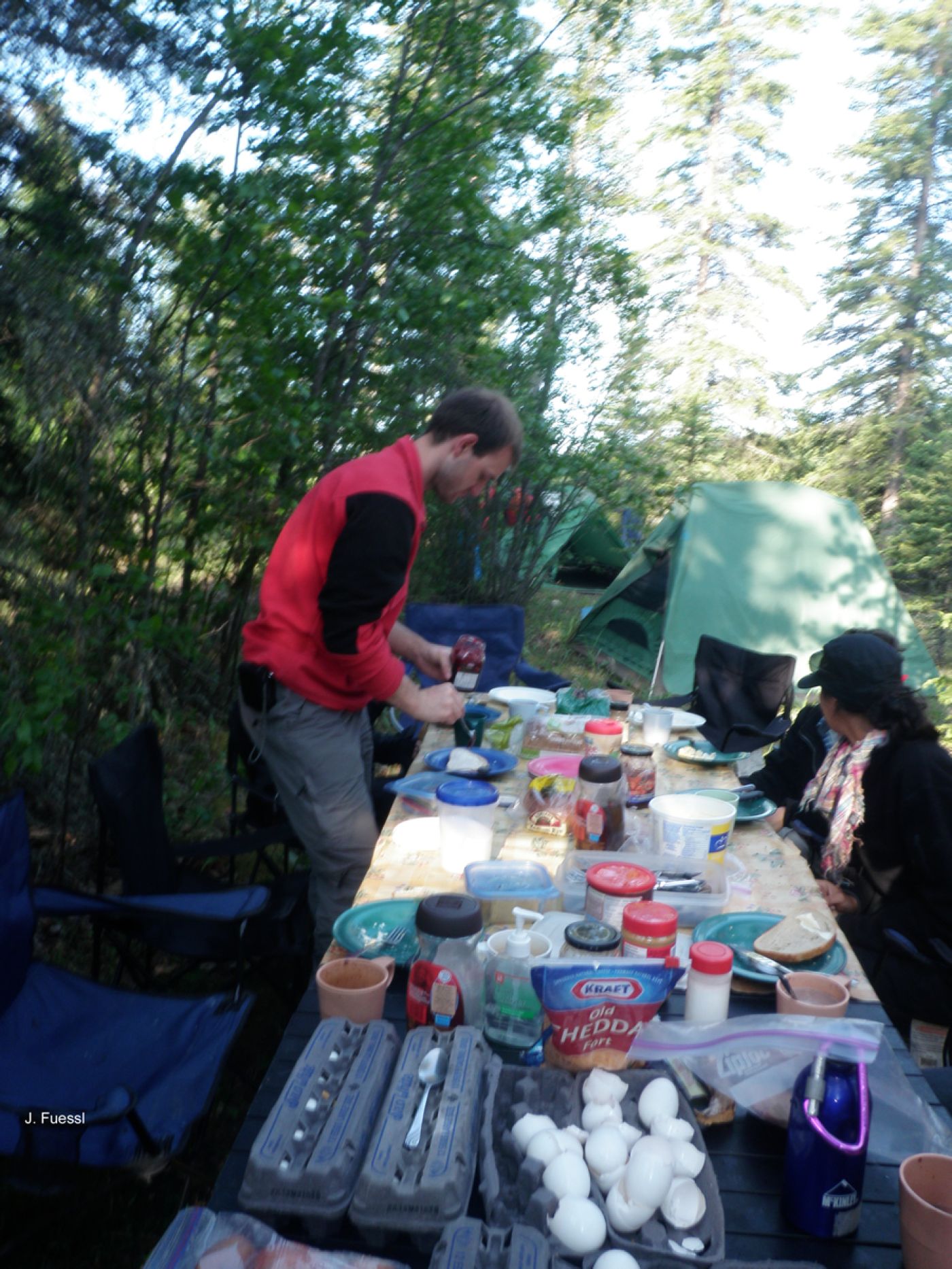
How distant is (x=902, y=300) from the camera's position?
1372cm

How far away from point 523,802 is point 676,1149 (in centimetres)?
134

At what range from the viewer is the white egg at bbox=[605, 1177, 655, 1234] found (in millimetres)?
946

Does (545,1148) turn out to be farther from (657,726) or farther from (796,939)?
(657,726)

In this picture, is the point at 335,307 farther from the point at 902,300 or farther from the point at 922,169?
the point at 922,169

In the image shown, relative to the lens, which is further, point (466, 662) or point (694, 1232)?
point (466, 662)

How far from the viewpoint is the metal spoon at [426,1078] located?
3.33 ft

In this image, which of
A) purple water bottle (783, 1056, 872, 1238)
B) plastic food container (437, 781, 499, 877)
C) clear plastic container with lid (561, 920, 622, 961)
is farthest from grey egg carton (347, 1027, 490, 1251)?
plastic food container (437, 781, 499, 877)

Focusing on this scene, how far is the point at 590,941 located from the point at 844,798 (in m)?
1.62

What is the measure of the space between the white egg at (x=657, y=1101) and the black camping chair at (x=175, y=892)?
123 cm

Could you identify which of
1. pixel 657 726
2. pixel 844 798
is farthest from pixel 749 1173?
pixel 657 726

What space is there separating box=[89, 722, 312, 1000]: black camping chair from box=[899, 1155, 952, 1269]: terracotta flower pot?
1.49m

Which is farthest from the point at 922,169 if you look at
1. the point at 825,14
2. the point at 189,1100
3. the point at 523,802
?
the point at 189,1100

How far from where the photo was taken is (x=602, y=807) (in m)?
2.01

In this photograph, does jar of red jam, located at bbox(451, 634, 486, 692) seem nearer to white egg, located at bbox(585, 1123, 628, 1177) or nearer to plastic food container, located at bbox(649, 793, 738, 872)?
plastic food container, located at bbox(649, 793, 738, 872)
